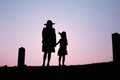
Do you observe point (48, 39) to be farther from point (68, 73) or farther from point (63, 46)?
point (68, 73)

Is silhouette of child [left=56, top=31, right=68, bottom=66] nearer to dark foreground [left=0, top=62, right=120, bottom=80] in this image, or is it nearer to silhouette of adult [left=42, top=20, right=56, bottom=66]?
silhouette of adult [left=42, top=20, right=56, bottom=66]

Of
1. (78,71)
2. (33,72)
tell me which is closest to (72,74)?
(78,71)

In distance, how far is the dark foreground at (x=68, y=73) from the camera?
8.75 m

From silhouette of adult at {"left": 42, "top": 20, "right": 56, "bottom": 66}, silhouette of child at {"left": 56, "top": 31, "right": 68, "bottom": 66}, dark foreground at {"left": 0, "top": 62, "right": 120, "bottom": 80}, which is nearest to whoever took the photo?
dark foreground at {"left": 0, "top": 62, "right": 120, "bottom": 80}

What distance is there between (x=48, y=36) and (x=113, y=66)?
5.00 metres

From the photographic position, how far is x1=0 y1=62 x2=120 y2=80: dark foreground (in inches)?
344

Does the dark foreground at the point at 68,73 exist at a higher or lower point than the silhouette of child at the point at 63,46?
lower

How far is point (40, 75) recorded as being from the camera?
10.3m

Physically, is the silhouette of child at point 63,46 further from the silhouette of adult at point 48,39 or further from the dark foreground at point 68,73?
the dark foreground at point 68,73

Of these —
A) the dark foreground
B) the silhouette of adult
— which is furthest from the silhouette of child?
the dark foreground

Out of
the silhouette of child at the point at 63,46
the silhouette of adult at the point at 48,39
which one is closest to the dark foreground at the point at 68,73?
the silhouette of adult at the point at 48,39

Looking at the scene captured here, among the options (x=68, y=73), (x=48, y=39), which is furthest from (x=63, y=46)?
(x=68, y=73)

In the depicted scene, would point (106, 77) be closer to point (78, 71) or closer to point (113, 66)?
point (113, 66)

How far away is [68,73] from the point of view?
9.88 meters
